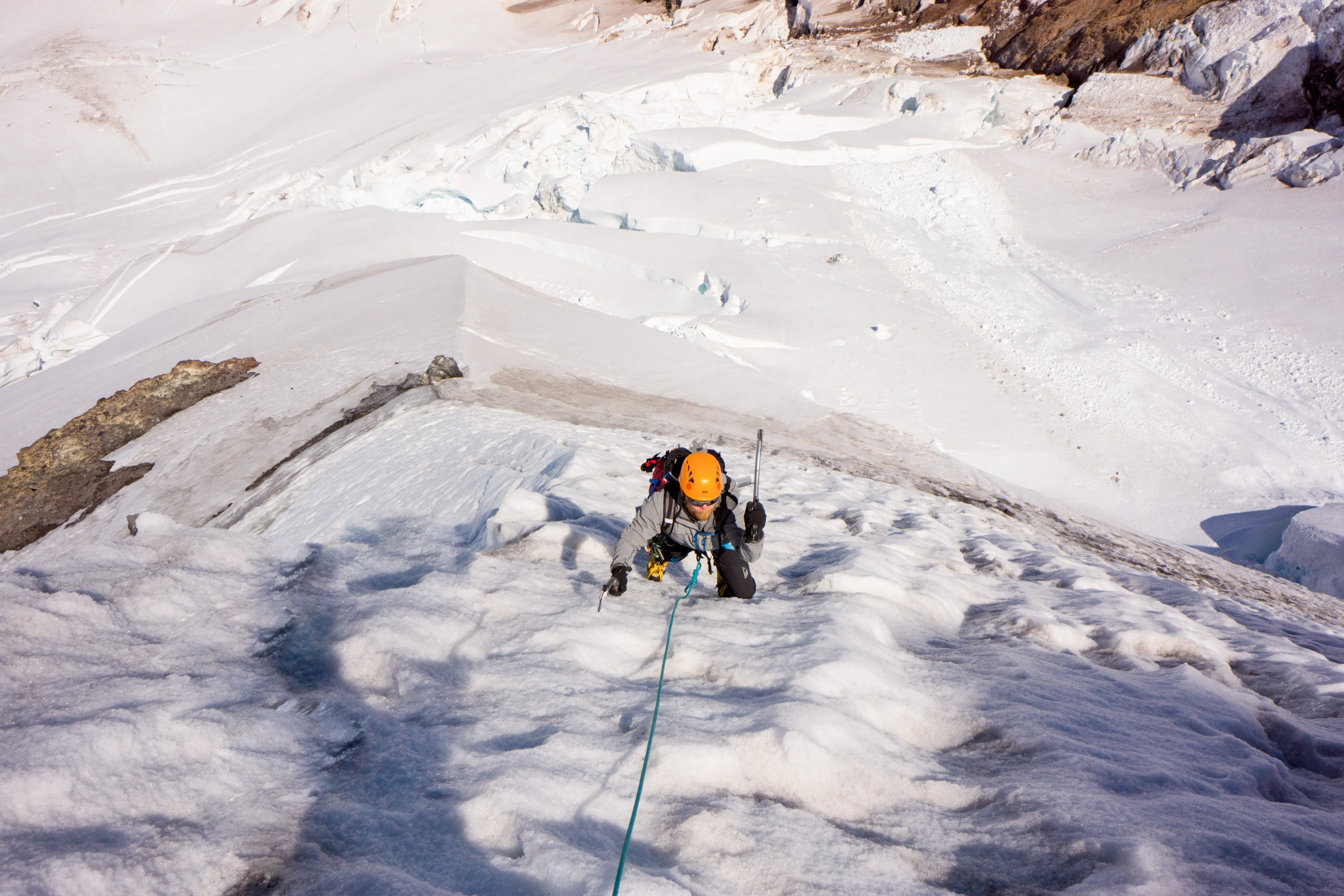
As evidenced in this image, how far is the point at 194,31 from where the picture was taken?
36.1 metres

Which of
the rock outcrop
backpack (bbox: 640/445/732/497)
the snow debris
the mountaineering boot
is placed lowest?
the rock outcrop

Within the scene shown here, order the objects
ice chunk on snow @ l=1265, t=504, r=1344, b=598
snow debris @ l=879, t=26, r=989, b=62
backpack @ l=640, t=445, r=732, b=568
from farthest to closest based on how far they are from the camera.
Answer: snow debris @ l=879, t=26, r=989, b=62 → ice chunk on snow @ l=1265, t=504, r=1344, b=598 → backpack @ l=640, t=445, r=732, b=568

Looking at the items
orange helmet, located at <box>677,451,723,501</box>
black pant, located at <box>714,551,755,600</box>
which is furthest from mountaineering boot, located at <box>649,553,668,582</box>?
orange helmet, located at <box>677,451,723,501</box>

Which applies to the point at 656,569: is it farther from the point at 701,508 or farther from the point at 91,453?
the point at 91,453

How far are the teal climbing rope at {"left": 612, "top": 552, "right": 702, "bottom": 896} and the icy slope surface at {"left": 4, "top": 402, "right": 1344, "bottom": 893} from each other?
0.04 m

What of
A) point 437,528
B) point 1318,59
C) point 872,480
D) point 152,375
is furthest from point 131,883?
point 1318,59

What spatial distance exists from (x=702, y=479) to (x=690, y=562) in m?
1.31

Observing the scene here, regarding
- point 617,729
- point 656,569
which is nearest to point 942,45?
point 656,569

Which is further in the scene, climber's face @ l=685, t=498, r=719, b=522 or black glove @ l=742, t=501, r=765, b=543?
black glove @ l=742, t=501, r=765, b=543

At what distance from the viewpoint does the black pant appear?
13.5 feet

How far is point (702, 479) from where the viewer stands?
3830mm

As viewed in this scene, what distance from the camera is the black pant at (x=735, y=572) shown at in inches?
162

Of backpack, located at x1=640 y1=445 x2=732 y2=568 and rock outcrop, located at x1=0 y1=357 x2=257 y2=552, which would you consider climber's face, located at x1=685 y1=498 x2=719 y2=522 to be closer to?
backpack, located at x1=640 y1=445 x2=732 y2=568

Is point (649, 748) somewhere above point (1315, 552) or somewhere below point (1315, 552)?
above
